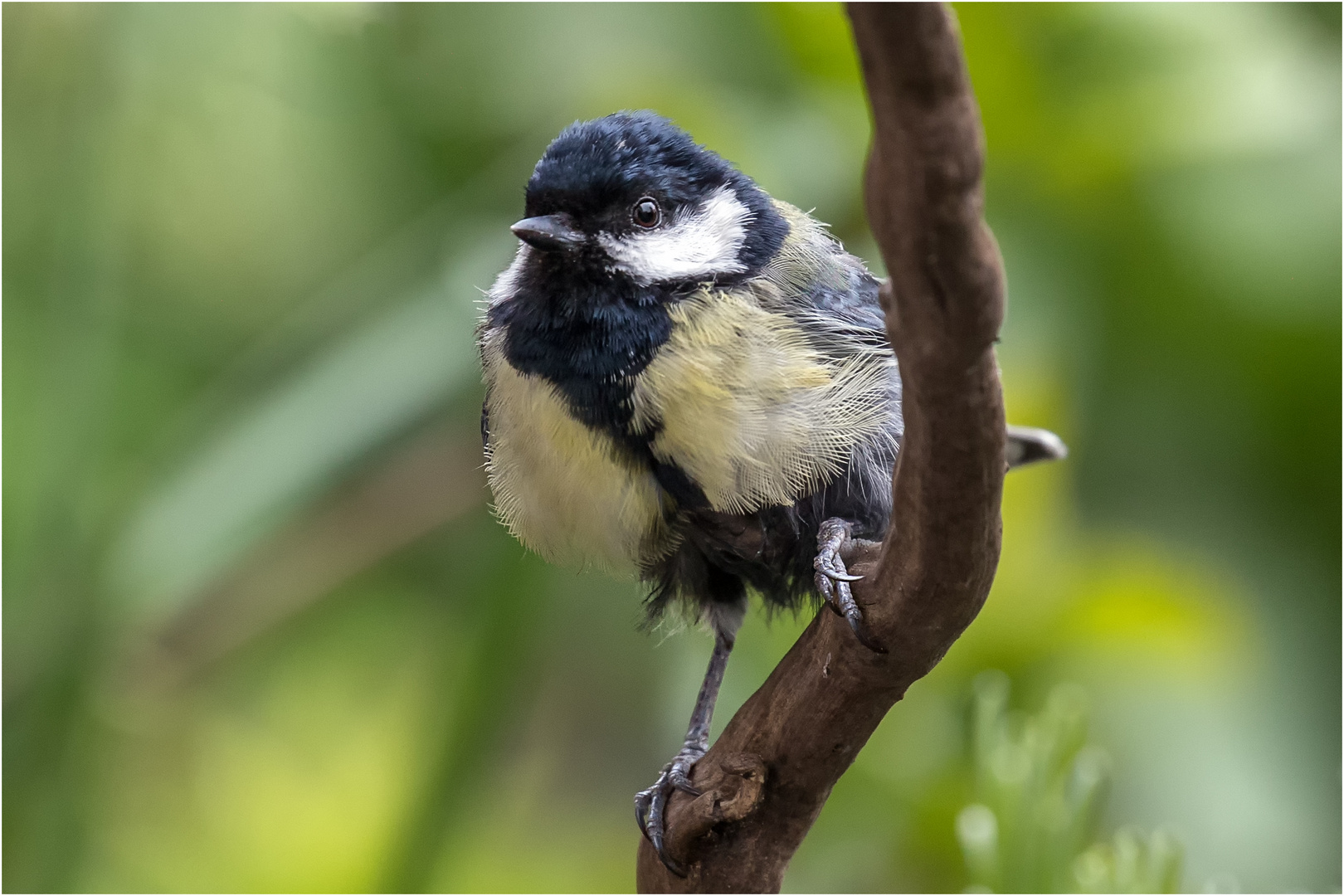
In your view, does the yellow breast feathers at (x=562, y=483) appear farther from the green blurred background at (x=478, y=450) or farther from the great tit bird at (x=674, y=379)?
the green blurred background at (x=478, y=450)

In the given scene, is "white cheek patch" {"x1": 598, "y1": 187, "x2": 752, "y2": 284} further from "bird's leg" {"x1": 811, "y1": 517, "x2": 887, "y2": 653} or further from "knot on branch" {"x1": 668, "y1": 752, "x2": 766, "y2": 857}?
"knot on branch" {"x1": 668, "y1": 752, "x2": 766, "y2": 857}

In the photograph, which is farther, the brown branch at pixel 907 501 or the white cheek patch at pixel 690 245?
the white cheek patch at pixel 690 245

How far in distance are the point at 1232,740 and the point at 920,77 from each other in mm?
1360

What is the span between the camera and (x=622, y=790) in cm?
195

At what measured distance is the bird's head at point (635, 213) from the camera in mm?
1092

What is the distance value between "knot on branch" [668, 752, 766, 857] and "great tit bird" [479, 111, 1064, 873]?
36 millimetres

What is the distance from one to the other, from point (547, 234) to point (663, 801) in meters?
0.56

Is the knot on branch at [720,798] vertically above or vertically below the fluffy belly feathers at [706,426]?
below

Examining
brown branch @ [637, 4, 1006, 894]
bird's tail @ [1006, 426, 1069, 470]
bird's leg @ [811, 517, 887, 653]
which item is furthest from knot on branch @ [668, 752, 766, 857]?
bird's tail @ [1006, 426, 1069, 470]

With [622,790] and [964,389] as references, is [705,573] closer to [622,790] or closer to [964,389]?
[964,389]

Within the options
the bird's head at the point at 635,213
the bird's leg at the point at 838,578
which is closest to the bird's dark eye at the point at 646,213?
the bird's head at the point at 635,213

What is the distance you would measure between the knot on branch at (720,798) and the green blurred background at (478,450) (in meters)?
0.41

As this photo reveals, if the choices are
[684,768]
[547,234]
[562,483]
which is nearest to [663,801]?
[684,768]

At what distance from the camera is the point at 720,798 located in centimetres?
107
